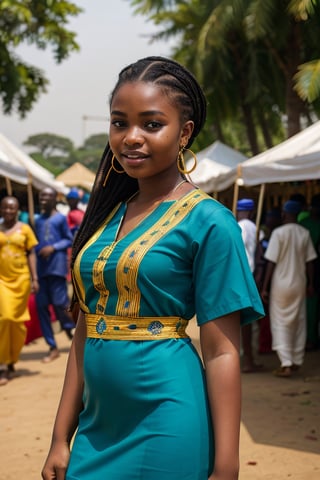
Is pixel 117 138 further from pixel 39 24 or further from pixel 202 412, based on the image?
pixel 39 24

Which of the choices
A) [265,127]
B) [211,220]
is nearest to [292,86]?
[265,127]

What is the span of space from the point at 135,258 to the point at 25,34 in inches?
763

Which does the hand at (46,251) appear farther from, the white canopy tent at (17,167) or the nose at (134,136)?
the nose at (134,136)

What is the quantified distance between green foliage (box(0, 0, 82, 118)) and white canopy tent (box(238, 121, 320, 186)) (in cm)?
1161

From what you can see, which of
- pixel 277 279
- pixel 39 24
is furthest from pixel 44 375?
pixel 39 24

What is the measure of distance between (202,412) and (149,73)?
879 millimetres

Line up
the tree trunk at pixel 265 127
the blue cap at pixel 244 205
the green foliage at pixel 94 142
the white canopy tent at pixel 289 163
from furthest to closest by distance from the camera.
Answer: the green foliage at pixel 94 142 < the tree trunk at pixel 265 127 < the blue cap at pixel 244 205 < the white canopy tent at pixel 289 163

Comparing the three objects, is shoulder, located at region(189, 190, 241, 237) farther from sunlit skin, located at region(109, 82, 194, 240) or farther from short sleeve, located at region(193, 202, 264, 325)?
sunlit skin, located at region(109, 82, 194, 240)

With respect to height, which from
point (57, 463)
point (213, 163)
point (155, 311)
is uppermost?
point (213, 163)

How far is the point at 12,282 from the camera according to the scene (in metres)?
8.23

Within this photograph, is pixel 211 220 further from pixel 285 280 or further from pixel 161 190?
pixel 285 280

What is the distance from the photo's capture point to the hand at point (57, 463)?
7.02 feet

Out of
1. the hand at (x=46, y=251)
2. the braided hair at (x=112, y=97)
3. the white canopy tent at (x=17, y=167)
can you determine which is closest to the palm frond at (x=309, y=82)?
the white canopy tent at (x=17, y=167)

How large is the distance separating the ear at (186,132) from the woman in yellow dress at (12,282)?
6.17 m
